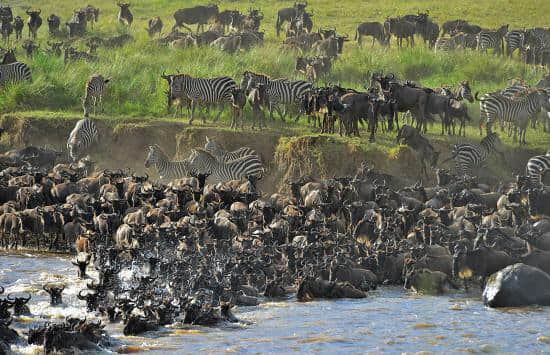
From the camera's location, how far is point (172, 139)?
27.8m

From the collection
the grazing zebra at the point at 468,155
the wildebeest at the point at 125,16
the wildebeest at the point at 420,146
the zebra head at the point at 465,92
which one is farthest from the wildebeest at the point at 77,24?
the grazing zebra at the point at 468,155

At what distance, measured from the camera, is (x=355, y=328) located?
15.3 metres

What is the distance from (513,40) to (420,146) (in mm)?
12539

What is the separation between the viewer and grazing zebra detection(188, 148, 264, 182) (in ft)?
81.7

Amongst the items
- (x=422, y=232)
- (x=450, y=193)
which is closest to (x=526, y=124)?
(x=450, y=193)

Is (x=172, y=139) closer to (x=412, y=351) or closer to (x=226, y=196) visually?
(x=226, y=196)

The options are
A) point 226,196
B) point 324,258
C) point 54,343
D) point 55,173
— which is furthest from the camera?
point 55,173

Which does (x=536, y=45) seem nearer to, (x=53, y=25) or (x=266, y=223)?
(x=266, y=223)

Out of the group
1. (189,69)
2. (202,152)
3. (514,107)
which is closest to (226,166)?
(202,152)

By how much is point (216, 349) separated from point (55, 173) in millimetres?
11476

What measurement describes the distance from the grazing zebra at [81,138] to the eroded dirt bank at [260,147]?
487mm

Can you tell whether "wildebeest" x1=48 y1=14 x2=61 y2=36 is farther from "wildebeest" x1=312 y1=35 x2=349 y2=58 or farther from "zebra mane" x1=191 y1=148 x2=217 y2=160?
"zebra mane" x1=191 y1=148 x2=217 y2=160

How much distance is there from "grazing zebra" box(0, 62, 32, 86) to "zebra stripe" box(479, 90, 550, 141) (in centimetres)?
1391

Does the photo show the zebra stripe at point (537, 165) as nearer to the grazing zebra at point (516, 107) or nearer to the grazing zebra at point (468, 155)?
the grazing zebra at point (468, 155)
